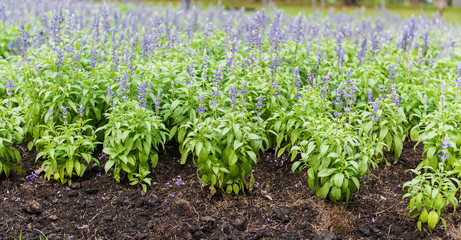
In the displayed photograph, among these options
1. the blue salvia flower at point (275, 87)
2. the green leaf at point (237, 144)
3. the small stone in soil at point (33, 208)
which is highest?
the blue salvia flower at point (275, 87)

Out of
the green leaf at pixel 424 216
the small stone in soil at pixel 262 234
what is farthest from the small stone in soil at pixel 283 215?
the green leaf at pixel 424 216

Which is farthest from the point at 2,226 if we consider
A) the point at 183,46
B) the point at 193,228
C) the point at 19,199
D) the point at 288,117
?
the point at 183,46

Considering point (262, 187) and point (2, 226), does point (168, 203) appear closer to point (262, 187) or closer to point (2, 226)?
point (262, 187)

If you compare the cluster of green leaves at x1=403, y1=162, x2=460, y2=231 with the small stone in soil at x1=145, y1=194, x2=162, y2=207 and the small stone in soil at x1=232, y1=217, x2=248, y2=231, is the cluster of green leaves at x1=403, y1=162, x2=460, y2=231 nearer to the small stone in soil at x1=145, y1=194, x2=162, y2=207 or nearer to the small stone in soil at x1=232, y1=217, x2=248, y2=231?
the small stone in soil at x1=232, y1=217, x2=248, y2=231

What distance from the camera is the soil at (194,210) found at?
14.7 feet

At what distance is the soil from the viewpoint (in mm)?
4477

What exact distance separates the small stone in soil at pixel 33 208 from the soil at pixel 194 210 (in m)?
0.01

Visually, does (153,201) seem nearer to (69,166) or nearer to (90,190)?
(90,190)

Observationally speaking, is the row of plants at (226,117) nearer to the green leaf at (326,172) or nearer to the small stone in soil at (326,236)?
the green leaf at (326,172)

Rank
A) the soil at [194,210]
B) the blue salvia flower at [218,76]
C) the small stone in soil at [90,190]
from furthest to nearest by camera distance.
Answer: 1. the blue salvia flower at [218,76]
2. the small stone in soil at [90,190]
3. the soil at [194,210]

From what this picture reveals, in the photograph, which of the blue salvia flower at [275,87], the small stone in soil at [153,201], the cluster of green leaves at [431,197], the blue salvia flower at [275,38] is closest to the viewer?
the cluster of green leaves at [431,197]

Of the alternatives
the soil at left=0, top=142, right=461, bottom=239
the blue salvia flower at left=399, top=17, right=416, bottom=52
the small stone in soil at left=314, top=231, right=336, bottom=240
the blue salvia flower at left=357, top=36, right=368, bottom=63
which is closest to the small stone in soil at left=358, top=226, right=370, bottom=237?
the soil at left=0, top=142, right=461, bottom=239

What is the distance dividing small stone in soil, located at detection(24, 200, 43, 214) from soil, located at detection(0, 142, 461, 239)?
0.01m

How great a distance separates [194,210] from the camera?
4.75m
